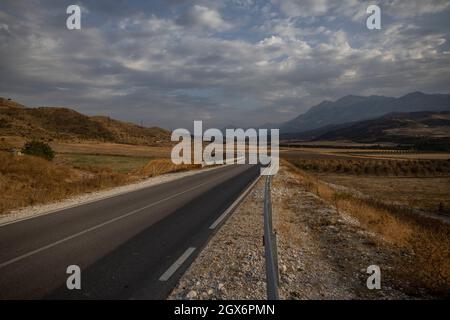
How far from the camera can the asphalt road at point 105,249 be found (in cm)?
559

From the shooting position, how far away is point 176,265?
21.9 ft

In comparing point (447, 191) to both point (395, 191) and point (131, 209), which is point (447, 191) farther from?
point (131, 209)

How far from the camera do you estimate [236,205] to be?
13.9 metres

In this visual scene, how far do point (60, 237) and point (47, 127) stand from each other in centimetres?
12990

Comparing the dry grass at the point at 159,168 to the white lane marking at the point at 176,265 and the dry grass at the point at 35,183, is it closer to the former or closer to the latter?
the dry grass at the point at 35,183

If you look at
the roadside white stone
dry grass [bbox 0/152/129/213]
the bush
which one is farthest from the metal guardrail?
the bush

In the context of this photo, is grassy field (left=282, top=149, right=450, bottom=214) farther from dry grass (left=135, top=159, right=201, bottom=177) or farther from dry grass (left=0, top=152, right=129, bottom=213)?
dry grass (left=0, top=152, right=129, bottom=213)

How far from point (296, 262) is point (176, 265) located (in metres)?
2.43

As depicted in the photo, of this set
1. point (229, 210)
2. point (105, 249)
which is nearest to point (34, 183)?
point (229, 210)

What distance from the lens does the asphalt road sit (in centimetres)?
559

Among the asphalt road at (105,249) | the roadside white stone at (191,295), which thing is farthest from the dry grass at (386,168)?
the roadside white stone at (191,295)

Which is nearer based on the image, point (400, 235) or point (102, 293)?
point (102, 293)
